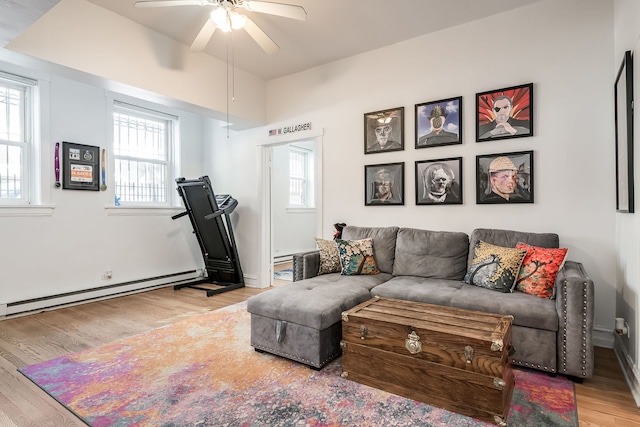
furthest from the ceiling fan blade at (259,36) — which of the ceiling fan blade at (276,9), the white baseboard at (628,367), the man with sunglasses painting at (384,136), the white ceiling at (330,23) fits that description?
the white baseboard at (628,367)

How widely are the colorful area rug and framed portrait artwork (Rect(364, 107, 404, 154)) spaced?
2426 mm

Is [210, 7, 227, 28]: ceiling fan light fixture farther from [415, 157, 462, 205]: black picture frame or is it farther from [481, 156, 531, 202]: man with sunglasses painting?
[481, 156, 531, 202]: man with sunglasses painting

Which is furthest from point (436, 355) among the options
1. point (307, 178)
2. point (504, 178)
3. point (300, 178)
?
point (307, 178)

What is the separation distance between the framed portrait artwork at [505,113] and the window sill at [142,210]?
4.36 metres

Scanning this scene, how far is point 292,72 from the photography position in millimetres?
4578

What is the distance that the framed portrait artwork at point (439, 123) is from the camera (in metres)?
3.39

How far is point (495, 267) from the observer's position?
261 centimetres

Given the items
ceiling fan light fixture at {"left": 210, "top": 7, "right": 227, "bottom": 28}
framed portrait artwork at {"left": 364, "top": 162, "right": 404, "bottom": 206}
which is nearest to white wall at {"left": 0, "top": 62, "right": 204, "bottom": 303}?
ceiling fan light fixture at {"left": 210, "top": 7, "right": 227, "bottom": 28}

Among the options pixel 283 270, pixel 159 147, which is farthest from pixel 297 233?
pixel 159 147

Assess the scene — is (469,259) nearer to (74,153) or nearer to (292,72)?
(292,72)

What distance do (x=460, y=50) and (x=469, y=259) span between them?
214 centimetres

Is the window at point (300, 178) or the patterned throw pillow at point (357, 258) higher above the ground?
the window at point (300, 178)

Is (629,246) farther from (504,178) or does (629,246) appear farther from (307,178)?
(307,178)

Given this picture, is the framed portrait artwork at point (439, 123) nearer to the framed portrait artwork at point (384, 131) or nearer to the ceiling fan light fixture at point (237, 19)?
the framed portrait artwork at point (384, 131)
